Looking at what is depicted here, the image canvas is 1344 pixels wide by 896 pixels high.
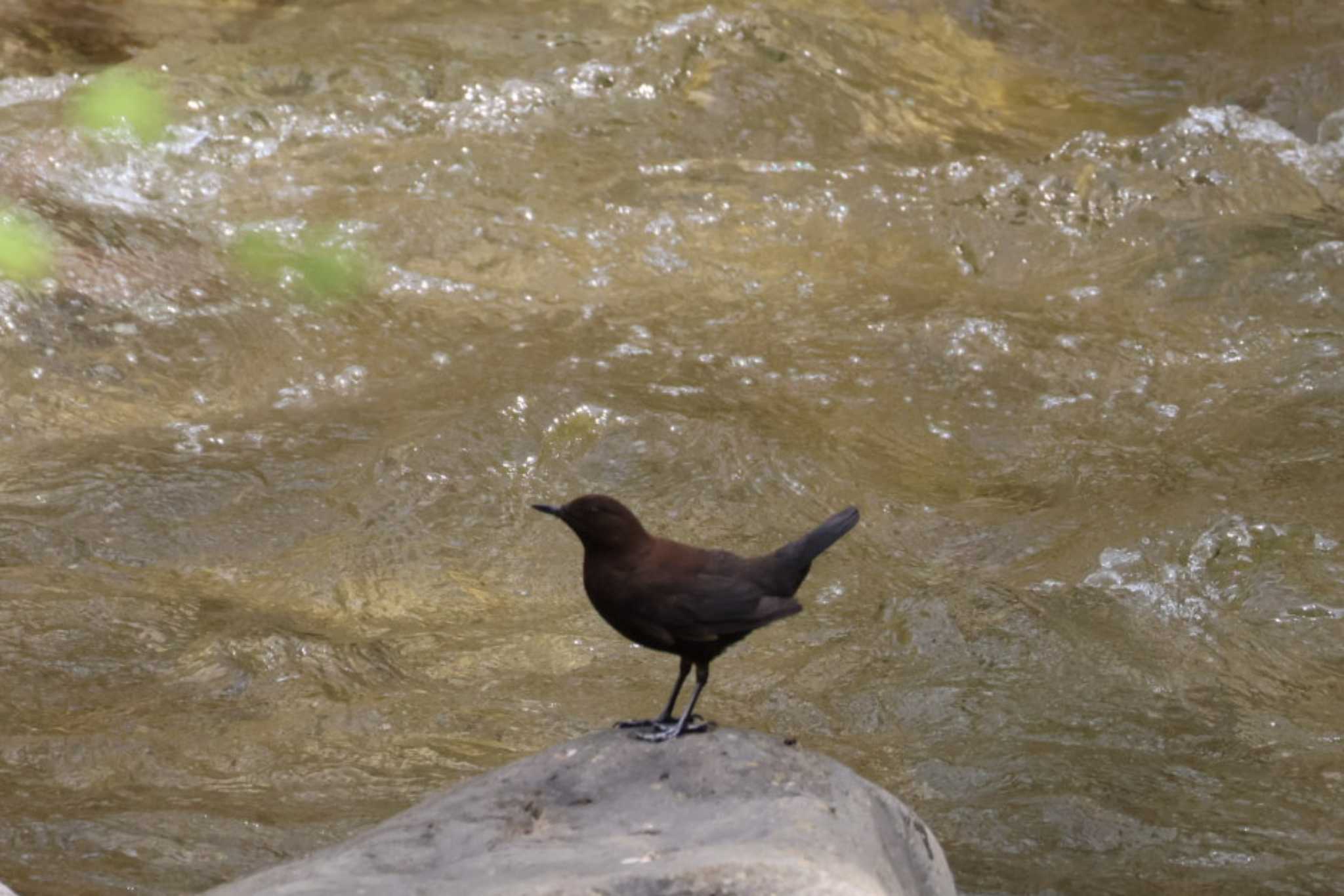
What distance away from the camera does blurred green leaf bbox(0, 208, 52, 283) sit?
675 cm

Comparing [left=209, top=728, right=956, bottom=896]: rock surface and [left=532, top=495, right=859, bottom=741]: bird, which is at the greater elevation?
[left=532, top=495, right=859, bottom=741]: bird

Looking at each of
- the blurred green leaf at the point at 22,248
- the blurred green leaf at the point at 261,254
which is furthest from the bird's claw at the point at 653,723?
the blurred green leaf at the point at 22,248

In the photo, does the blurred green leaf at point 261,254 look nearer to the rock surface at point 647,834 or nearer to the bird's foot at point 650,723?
the bird's foot at point 650,723

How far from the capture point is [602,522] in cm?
334

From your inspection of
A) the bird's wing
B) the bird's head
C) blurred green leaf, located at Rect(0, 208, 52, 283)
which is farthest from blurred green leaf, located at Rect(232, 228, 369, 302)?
the bird's wing

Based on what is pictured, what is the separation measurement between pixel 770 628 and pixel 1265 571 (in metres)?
1.55

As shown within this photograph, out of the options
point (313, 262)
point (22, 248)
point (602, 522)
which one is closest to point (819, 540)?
point (602, 522)

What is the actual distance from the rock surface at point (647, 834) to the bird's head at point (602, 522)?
0.38 metres

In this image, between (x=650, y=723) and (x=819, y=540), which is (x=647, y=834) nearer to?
(x=650, y=723)

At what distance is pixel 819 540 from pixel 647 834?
79cm

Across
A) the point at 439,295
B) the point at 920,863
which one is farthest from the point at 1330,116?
the point at 920,863

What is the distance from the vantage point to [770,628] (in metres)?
5.21

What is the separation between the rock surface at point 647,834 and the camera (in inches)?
104

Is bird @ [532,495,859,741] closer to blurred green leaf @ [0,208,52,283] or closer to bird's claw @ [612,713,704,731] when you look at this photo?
bird's claw @ [612,713,704,731]
